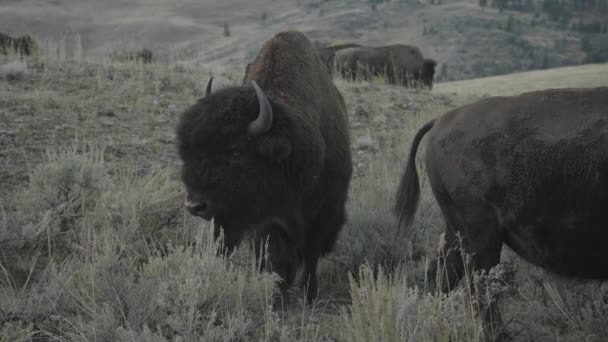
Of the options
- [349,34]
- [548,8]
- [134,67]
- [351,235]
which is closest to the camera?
[351,235]

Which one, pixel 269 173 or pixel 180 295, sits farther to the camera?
pixel 269 173

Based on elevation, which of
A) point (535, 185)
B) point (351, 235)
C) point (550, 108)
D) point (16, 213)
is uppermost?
point (550, 108)

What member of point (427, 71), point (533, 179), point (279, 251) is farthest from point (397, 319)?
point (427, 71)

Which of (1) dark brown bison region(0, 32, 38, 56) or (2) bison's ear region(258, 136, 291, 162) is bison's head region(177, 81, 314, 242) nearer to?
(2) bison's ear region(258, 136, 291, 162)

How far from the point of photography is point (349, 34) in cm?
6844

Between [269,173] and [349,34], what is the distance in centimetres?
6653

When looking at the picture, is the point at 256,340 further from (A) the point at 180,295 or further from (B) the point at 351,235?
(B) the point at 351,235

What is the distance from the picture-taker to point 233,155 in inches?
152

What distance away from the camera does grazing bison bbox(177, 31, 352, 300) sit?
381 centimetres

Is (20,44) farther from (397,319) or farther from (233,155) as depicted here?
(397,319)

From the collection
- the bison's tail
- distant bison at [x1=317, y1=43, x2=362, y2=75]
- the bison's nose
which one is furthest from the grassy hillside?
distant bison at [x1=317, y1=43, x2=362, y2=75]

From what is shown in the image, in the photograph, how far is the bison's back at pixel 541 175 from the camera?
10.0 feet

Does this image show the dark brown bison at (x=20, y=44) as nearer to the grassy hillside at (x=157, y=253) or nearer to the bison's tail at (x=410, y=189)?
the grassy hillside at (x=157, y=253)

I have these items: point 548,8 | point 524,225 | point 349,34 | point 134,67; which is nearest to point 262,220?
point 524,225
